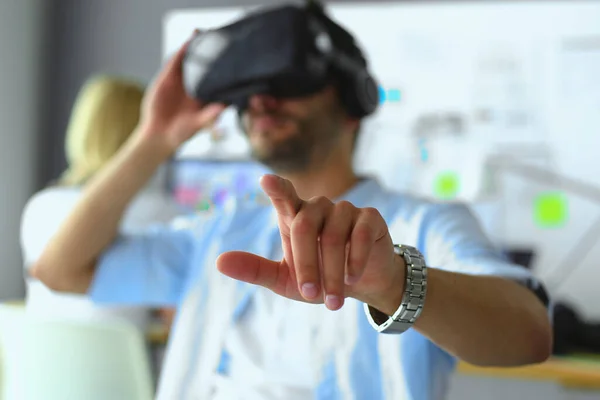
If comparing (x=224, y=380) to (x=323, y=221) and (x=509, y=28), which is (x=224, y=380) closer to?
(x=323, y=221)

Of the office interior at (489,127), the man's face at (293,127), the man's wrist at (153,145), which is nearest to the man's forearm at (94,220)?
the man's wrist at (153,145)

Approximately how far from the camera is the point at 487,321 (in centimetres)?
43

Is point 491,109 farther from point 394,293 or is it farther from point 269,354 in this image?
point 394,293

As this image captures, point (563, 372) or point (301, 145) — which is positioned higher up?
point (301, 145)

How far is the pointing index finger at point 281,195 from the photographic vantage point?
290 millimetres

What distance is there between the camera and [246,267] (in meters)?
0.31

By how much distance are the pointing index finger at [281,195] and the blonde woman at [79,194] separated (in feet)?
1.80

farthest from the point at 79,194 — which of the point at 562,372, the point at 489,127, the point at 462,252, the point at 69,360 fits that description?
the point at 489,127

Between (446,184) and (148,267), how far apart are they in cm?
117

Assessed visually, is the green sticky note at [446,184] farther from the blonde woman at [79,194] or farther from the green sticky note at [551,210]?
the blonde woman at [79,194]

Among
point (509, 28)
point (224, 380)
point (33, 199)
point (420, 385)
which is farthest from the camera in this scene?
point (509, 28)

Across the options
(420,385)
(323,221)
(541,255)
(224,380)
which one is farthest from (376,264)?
(541,255)

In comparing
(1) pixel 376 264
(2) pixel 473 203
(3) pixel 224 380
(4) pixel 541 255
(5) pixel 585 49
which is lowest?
A: (4) pixel 541 255

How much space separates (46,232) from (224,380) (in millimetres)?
332
